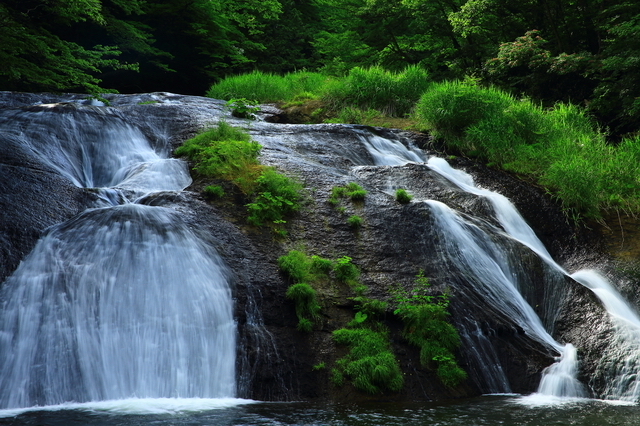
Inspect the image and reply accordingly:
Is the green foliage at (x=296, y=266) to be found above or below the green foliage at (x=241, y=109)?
below

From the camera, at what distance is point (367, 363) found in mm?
5332

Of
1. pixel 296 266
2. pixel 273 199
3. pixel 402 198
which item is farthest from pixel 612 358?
pixel 273 199

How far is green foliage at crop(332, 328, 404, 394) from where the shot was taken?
5.24m

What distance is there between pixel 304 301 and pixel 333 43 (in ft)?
60.7

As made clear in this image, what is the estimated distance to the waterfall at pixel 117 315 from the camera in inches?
185

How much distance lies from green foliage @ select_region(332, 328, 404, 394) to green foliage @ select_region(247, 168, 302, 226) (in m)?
2.18

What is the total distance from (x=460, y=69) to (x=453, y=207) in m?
10.9

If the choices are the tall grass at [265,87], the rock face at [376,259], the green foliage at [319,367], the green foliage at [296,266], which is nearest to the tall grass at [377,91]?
the tall grass at [265,87]

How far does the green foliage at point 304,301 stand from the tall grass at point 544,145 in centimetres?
567

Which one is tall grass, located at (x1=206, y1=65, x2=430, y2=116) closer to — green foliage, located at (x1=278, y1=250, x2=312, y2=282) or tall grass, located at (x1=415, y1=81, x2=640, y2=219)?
tall grass, located at (x1=415, y1=81, x2=640, y2=219)

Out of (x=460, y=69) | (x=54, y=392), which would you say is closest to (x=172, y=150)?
(x=54, y=392)

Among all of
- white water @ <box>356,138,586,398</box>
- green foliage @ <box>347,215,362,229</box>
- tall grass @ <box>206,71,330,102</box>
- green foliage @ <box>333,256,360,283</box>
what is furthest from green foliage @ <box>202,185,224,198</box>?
tall grass @ <box>206,71,330,102</box>

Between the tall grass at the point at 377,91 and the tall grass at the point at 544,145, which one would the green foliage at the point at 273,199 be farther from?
the tall grass at the point at 377,91

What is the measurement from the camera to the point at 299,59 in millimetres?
23656
